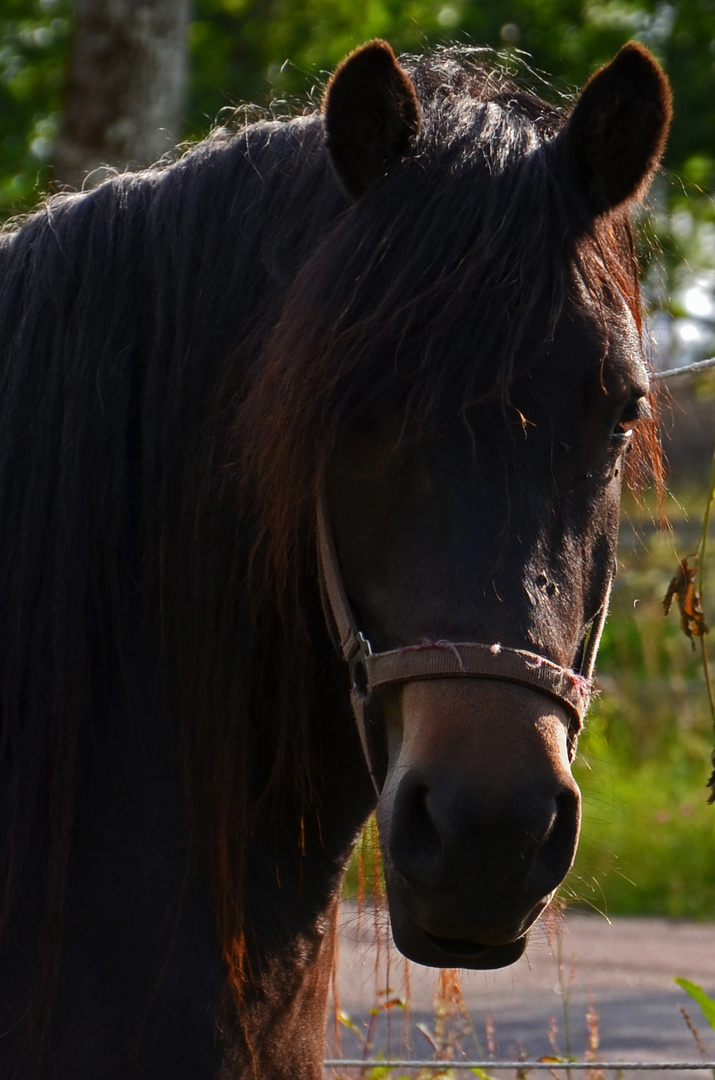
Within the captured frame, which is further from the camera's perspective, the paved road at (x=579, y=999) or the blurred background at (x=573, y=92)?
the paved road at (x=579, y=999)

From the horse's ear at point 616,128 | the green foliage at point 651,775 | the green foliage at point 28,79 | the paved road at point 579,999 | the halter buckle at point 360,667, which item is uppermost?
the green foliage at point 28,79

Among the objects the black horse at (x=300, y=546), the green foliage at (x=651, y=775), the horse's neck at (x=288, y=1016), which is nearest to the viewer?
the black horse at (x=300, y=546)

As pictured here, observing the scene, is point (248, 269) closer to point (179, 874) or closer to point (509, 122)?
point (509, 122)

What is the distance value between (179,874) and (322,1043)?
0.51m

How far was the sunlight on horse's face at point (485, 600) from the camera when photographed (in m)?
1.39

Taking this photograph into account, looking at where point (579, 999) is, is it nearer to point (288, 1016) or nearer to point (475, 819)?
point (288, 1016)

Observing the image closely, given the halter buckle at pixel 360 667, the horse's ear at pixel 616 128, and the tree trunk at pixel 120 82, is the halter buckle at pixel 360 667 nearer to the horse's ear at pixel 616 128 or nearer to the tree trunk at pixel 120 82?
the horse's ear at pixel 616 128

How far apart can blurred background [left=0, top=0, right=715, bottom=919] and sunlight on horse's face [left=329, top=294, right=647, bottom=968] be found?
51cm

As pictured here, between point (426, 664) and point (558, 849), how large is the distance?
289 mm

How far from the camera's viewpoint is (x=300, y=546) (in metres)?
1.72

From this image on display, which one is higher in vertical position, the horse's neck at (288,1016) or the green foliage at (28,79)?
the green foliage at (28,79)

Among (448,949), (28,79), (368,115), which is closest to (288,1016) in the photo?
(448,949)

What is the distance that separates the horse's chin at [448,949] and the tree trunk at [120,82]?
492 centimetres

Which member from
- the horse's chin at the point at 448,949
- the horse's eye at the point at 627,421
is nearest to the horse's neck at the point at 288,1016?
the horse's chin at the point at 448,949
